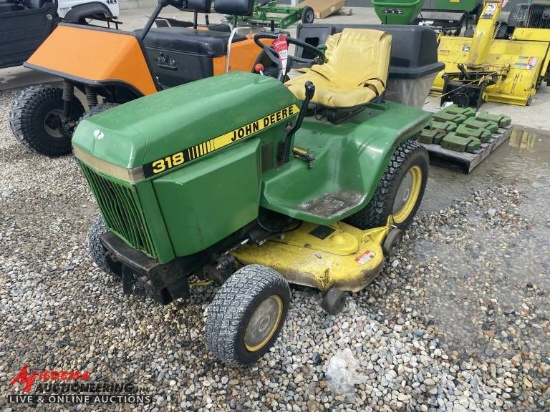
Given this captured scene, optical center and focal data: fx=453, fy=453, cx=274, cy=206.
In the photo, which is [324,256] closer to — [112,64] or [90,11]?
[112,64]

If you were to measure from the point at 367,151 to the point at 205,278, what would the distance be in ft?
3.95

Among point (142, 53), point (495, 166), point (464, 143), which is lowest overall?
point (495, 166)

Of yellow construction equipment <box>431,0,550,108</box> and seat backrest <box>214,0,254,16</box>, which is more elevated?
seat backrest <box>214,0,254,16</box>

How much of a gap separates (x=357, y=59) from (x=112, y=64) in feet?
6.31

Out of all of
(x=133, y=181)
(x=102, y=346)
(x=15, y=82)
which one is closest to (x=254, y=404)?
(x=102, y=346)

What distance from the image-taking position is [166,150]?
191cm

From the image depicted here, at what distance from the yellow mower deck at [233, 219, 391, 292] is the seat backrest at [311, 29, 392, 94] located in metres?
1.00

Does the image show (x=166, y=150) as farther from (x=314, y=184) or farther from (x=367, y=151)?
(x=367, y=151)

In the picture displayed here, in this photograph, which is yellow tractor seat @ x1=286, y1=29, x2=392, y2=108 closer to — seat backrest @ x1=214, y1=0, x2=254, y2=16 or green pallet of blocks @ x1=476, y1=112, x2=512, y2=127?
seat backrest @ x1=214, y1=0, x2=254, y2=16

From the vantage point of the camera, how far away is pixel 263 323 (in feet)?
7.25

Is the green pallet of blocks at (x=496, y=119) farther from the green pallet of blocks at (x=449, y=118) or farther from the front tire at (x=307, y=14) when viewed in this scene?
the front tire at (x=307, y=14)

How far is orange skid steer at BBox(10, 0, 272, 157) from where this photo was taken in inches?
145

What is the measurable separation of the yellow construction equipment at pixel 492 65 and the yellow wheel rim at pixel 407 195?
2659 millimetres

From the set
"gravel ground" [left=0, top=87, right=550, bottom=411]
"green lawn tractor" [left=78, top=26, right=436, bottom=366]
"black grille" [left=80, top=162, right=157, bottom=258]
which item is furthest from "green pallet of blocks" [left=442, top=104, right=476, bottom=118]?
"black grille" [left=80, top=162, right=157, bottom=258]
